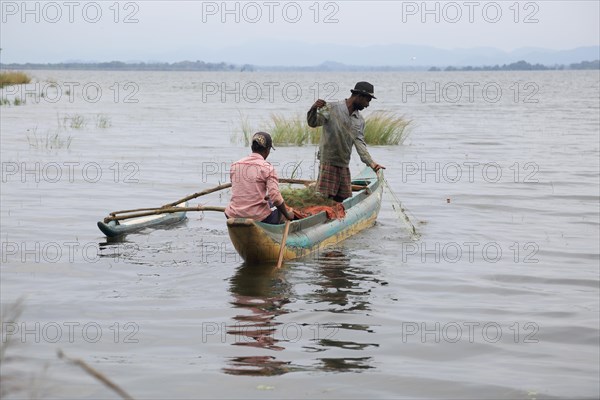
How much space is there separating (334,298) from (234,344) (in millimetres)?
1833

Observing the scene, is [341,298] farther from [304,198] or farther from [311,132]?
[311,132]

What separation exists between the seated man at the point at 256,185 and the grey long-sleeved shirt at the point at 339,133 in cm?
168

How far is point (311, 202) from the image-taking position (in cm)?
1129

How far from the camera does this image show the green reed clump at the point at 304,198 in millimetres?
11258

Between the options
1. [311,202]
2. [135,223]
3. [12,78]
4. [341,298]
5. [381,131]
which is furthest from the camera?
[12,78]

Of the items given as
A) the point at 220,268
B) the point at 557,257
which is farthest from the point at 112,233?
the point at 557,257

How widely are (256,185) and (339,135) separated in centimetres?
209

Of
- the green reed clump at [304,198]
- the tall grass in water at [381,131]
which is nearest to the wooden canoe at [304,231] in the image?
the green reed clump at [304,198]

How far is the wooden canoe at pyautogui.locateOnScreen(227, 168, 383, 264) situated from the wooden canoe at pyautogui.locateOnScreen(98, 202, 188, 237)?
8.29 ft

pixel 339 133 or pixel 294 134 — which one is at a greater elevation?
pixel 294 134

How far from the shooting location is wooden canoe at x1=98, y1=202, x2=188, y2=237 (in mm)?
11570

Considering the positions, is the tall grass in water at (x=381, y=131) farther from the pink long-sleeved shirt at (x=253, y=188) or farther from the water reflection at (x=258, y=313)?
the pink long-sleeved shirt at (x=253, y=188)

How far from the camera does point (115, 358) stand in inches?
268

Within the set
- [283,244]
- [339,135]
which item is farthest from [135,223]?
[283,244]
